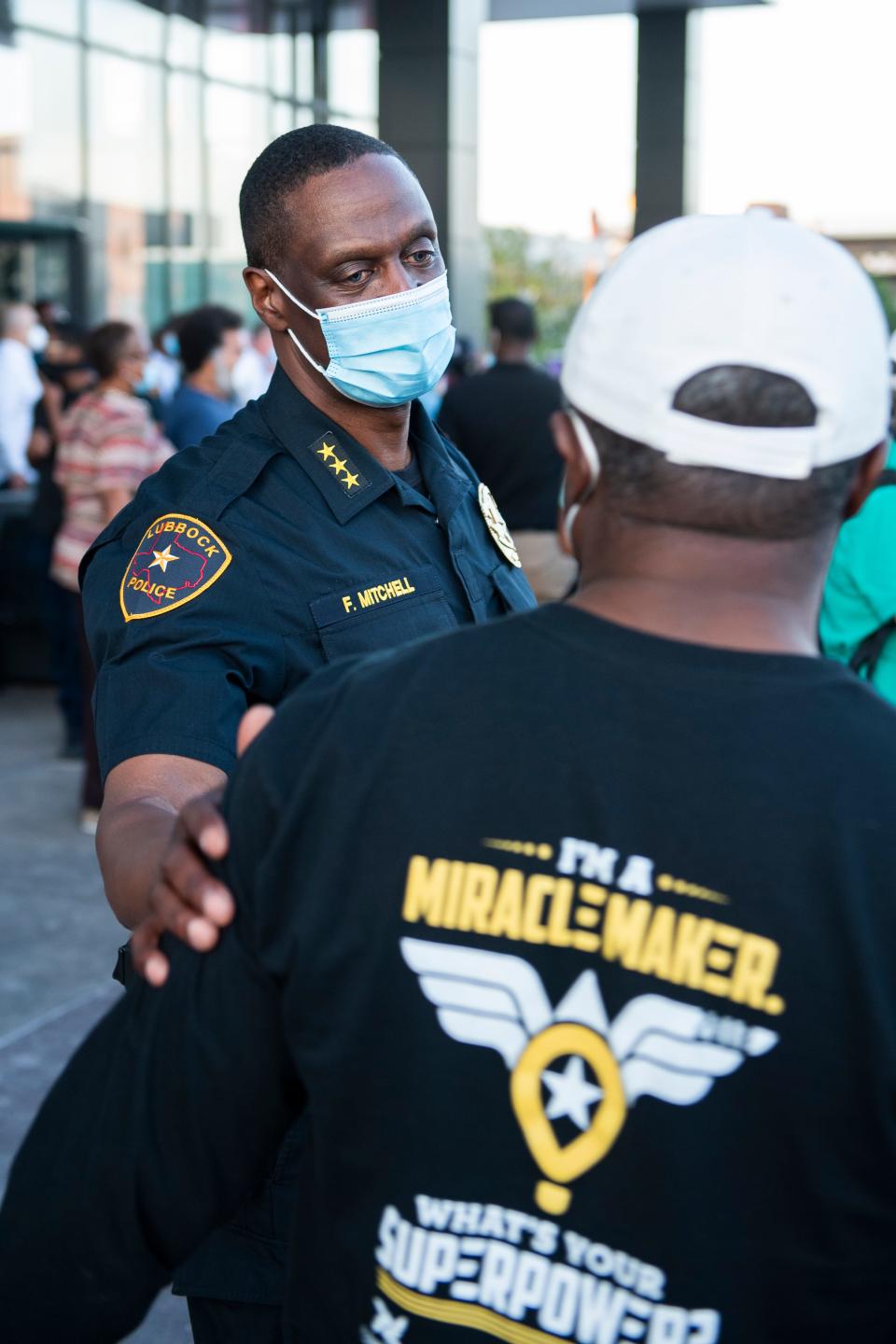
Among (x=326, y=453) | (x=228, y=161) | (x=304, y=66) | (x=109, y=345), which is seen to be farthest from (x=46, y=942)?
(x=304, y=66)

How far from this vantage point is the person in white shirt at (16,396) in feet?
32.1

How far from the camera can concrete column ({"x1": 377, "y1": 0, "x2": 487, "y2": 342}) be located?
1401 cm

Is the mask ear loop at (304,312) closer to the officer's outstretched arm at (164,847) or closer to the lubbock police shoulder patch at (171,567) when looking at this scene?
the lubbock police shoulder patch at (171,567)

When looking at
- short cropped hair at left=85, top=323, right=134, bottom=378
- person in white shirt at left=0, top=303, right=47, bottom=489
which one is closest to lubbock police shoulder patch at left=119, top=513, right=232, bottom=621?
short cropped hair at left=85, top=323, right=134, bottom=378

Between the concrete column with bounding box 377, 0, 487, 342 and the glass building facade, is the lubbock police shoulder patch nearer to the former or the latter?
the glass building facade

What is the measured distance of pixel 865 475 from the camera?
1.24 meters

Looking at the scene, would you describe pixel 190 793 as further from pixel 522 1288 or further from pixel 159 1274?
pixel 522 1288

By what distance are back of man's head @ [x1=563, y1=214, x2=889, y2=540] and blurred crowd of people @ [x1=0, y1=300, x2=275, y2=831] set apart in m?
3.99

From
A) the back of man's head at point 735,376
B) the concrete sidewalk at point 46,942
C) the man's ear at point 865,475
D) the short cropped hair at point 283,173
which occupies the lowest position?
the concrete sidewalk at point 46,942

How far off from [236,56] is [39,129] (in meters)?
3.85

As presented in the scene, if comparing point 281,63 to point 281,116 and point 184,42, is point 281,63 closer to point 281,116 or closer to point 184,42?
point 281,116

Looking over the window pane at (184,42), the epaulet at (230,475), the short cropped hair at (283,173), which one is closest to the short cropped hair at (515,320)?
the short cropped hair at (283,173)

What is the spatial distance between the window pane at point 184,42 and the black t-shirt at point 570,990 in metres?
16.7

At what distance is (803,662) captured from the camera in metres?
1.17
